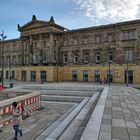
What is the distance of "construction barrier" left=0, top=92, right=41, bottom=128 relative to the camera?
9.93 metres

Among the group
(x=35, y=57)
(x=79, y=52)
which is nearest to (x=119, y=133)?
(x=79, y=52)

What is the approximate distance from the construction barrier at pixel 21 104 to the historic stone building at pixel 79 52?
1129 inches

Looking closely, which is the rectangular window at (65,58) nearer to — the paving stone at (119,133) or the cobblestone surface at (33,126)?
the cobblestone surface at (33,126)

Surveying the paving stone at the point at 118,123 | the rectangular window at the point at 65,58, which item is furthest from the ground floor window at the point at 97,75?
the paving stone at the point at 118,123

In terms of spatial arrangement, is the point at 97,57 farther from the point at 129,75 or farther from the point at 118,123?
the point at 118,123

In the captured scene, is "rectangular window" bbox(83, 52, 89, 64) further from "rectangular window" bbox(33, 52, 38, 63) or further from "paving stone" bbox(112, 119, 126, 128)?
"paving stone" bbox(112, 119, 126, 128)

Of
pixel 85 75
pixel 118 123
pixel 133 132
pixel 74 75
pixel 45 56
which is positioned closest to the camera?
pixel 133 132

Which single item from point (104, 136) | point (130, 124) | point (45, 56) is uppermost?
point (45, 56)

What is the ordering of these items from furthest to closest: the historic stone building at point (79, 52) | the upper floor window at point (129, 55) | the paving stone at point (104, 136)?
the historic stone building at point (79, 52)
the upper floor window at point (129, 55)
the paving stone at point (104, 136)

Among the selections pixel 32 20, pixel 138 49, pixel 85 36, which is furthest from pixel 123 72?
pixel 32 20

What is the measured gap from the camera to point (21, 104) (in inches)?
469

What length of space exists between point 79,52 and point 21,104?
117ft

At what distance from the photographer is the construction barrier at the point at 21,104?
9.93m

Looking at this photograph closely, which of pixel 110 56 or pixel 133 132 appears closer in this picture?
pixel 133 132
